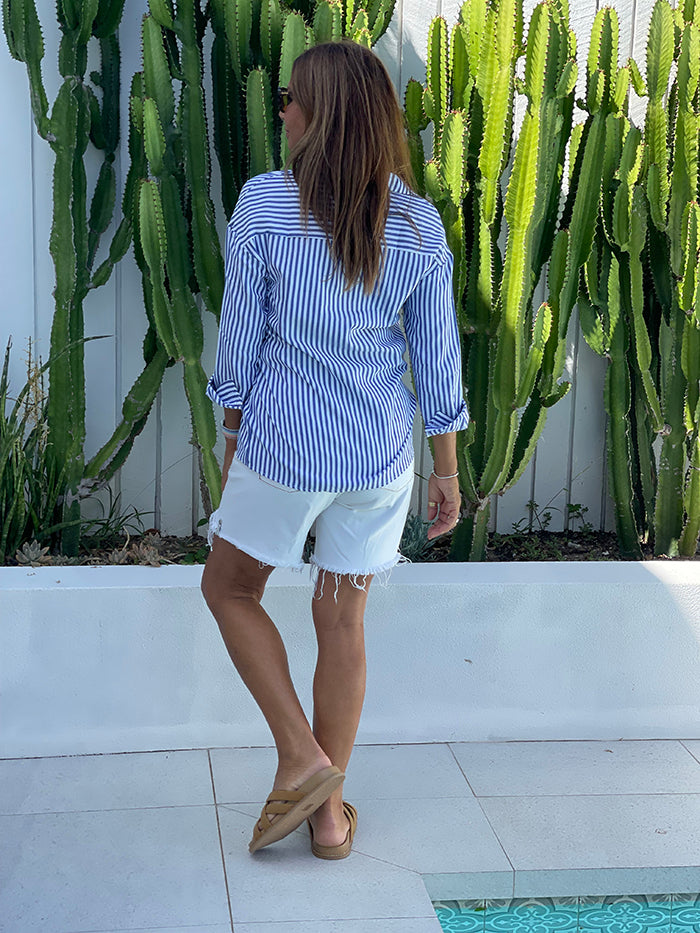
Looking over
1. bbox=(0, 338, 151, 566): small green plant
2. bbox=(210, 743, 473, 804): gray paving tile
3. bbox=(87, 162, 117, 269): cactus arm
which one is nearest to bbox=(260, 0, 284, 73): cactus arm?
bbox=(87, 162, 117, 269): cactus arm

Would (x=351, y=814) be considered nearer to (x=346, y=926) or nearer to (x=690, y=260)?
(x=346, y=926)

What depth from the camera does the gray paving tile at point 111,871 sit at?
2133mm

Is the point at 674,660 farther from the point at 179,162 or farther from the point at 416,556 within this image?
the point at 179,162

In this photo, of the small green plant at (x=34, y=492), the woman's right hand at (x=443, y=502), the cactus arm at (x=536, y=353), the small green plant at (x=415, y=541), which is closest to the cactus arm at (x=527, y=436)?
the cactus arm at (x=536, y=353)

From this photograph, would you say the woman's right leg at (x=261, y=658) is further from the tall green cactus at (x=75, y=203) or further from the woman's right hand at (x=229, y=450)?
the tall green cactus at (x=75, y=203)

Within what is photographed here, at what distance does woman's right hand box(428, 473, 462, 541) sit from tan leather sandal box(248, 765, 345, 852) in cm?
55

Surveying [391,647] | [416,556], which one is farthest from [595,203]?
[391,647]

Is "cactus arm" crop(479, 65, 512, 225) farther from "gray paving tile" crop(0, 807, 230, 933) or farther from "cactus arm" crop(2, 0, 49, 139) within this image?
"gray paving tile" crop(0, 807, 230, 933)

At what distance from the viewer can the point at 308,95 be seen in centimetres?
201

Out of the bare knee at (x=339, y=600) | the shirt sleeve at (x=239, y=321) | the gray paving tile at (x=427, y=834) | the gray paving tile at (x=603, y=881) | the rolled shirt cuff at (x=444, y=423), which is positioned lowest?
the gray paving tile at (x=603, y=881)

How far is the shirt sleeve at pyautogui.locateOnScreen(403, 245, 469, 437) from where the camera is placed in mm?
2154

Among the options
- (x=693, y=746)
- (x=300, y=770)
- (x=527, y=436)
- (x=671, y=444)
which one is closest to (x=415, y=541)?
(x=527, y=436)

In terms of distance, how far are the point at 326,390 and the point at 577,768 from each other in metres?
1.39

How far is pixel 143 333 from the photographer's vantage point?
11.6ft
